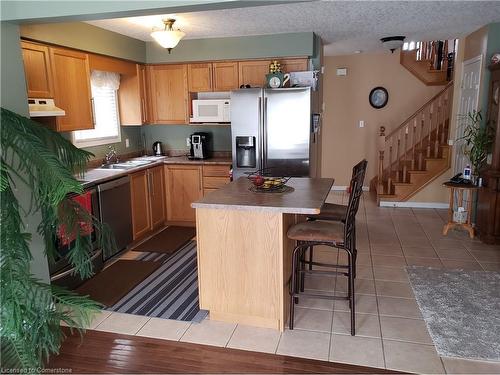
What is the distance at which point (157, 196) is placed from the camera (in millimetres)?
4996

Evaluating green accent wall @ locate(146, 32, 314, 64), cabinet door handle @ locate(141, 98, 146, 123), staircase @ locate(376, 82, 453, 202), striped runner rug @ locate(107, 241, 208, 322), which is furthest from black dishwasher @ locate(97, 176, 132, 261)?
staircase @ locate(376, 82, 453, 202)

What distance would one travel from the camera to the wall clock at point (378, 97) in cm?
704

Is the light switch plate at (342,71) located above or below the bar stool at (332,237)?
above

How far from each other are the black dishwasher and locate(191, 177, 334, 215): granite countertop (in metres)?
1.41

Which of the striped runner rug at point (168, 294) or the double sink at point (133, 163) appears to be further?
the double sink at point (133, 163)

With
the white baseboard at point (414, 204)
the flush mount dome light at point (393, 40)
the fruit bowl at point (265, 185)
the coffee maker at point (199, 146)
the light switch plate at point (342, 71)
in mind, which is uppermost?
the flush mount dome light at point (393, 40)

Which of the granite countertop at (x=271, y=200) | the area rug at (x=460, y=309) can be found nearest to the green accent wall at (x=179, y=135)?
the granite countertop at (x=271, y=200)

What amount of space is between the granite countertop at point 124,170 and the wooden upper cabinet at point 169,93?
1.79 ft

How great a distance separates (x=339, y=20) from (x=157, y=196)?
295cm

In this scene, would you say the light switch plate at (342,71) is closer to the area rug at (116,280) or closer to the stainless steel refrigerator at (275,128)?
the stainless steel refrigerator at (275,128)

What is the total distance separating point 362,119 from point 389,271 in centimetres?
414

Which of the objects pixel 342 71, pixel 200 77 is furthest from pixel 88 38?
pixel 342 71

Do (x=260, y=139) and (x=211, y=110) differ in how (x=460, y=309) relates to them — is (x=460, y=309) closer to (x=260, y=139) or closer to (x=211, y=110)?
(x=260, y=139)

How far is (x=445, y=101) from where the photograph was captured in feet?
21.1
